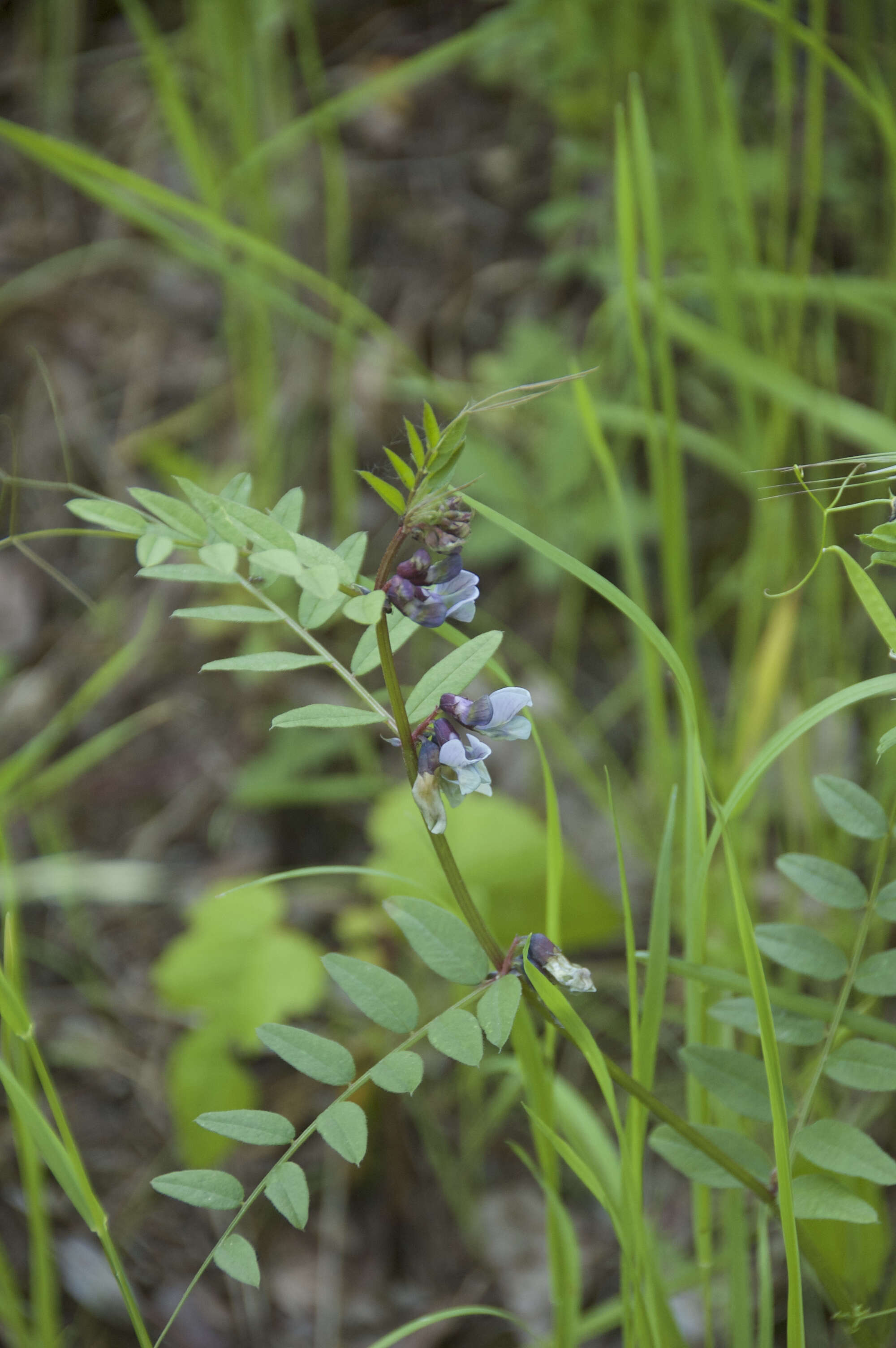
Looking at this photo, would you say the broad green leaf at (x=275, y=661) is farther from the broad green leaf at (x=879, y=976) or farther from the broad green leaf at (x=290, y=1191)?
the broad green leaf at (x=879, y=976)

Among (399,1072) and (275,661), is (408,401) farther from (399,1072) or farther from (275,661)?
(399,1072)

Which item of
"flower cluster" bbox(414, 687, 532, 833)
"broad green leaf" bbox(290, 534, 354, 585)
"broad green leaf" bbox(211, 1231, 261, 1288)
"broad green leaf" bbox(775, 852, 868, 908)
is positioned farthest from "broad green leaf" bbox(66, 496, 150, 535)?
"broad green leaf" bbox(775, 852, 868, 908)

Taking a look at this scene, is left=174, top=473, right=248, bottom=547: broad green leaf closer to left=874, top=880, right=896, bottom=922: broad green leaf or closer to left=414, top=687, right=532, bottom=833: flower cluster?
left=414, top=687, right=532, bottom=833: flower cluster

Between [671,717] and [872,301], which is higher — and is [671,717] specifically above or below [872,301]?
below

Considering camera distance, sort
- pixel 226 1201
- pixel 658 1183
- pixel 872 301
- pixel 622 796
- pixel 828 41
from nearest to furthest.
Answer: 1. pixel 226 1201
2. pixel 658 1183
3. pixel 872 301
4. pixel 622 796
5. pixel 828 41

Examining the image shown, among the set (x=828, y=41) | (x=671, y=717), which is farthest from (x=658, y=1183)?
(x=828, y=41)

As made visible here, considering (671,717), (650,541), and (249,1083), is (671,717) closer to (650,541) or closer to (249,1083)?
(650,541)
